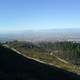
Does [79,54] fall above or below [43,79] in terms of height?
below

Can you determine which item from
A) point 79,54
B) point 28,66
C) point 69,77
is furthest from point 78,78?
point 79,54

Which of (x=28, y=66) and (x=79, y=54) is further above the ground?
(x=28, y=66)

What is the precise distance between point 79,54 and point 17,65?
117182 millimetres

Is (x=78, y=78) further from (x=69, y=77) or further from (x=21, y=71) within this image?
(x=21, y=71)

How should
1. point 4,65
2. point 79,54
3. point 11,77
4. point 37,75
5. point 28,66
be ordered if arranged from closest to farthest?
point 11,77 → point 37,75 → point 4,65 → point 28,66 → point 79,54

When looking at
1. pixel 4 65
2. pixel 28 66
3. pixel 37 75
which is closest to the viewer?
pixel 37 75

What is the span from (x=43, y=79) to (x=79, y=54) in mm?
124798

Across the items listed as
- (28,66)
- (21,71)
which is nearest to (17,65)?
(28,66)

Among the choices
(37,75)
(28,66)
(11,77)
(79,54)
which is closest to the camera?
(11,77)

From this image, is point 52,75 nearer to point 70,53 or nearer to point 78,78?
point 78,78

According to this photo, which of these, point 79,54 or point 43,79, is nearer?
point 43,79

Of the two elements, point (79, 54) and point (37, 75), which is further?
point (79, 54)

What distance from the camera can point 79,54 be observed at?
163 metres

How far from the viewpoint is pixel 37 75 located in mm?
43062
